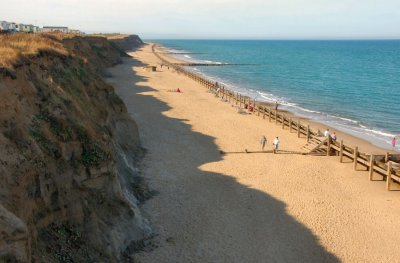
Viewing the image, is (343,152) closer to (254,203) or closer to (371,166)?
(371,166)

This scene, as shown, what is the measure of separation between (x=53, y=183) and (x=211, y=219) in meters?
7.96

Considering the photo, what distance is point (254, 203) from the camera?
64.7 feet

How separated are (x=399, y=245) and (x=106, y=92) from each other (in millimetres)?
16772

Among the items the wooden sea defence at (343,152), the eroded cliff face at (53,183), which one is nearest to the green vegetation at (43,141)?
the eroded cliff face at (53,183)

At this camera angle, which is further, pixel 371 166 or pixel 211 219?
pixel 371 166

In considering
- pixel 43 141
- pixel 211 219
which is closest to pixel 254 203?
pixel 211 219

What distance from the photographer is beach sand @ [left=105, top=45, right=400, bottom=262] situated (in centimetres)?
1583

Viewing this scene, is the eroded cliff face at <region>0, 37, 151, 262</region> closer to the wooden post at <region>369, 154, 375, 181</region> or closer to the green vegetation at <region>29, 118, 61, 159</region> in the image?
the green vegetation at <region>29, 118, 61, 159</region>

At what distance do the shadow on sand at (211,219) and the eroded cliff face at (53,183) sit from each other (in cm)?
162

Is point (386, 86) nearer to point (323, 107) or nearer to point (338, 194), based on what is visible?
point (323, 107)

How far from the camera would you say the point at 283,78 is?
8038 centimetres

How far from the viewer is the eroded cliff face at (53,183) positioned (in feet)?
32.4

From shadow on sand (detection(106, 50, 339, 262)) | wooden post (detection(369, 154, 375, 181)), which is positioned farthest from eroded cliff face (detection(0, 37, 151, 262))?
wooden post (detection(369, 154, 375, 181))

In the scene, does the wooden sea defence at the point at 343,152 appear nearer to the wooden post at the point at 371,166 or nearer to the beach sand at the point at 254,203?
the wooden post at the point at 371,166
